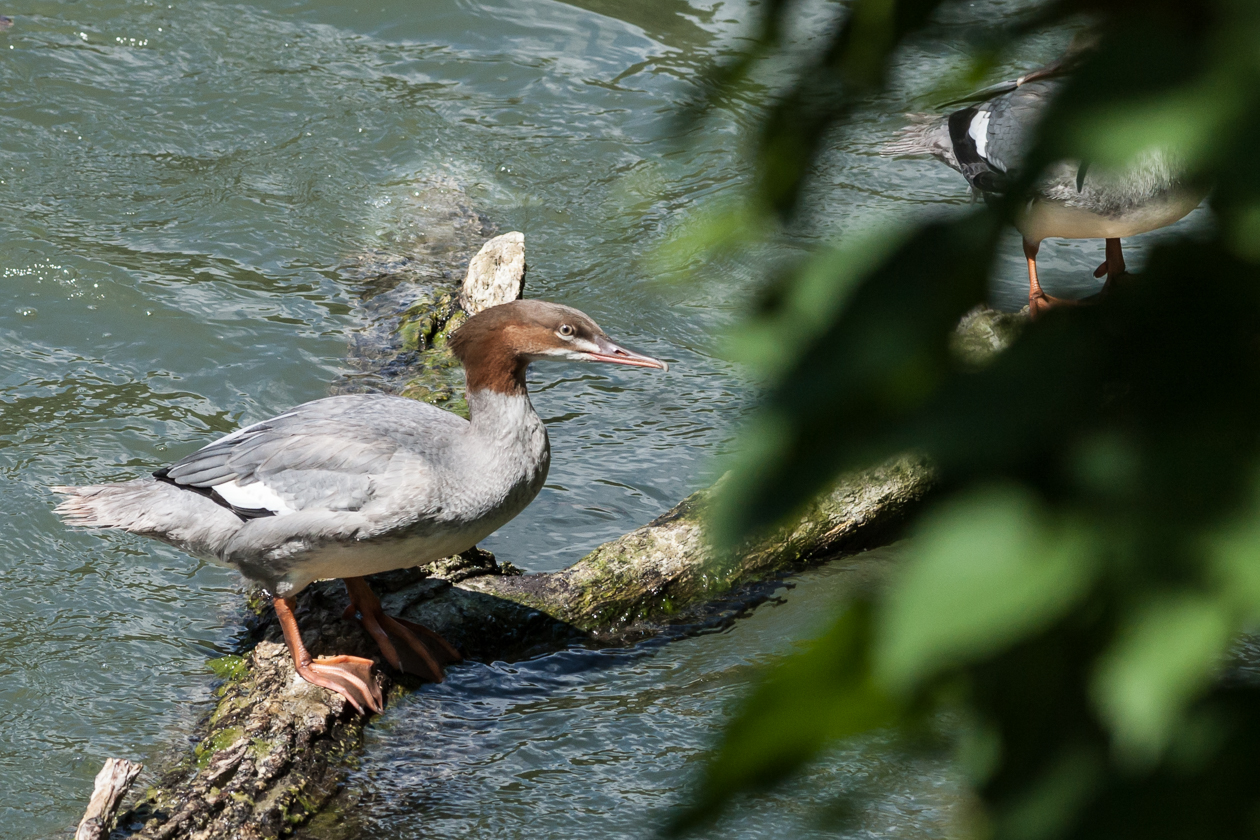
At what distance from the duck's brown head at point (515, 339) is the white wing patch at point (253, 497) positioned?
88 cm

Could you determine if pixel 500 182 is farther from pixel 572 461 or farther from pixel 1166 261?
pixel 1166 261

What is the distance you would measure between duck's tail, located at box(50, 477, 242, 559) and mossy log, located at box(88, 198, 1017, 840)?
493 millimetres

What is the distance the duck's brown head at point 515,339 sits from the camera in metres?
5.00

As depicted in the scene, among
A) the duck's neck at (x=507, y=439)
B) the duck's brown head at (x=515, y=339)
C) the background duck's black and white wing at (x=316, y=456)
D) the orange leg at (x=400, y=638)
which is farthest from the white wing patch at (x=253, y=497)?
the duck's brown head at (x=515, y=339)

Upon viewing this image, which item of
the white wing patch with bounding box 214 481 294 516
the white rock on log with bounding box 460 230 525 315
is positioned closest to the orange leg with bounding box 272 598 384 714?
the white wing patch with bounding box 214 481 294 516

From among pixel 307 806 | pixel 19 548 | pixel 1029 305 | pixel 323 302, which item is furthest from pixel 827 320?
pixel 323 302

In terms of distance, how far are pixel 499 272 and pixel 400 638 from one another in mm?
2579

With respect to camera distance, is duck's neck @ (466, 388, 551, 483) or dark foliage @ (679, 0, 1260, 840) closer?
dark foliage @ (679, 0, 1260, 840)

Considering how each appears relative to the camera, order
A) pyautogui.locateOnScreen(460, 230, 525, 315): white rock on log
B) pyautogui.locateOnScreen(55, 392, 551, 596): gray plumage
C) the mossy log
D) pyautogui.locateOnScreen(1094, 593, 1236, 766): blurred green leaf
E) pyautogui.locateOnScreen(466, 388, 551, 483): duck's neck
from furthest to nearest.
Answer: pyautogui.locateOnScreen(460, 230, 525, 315): white rock on log → pyautogui.locateOnScreen(466, 388, 551, 483): duck's neck → pyautogui.locateOnScreen(55, 392, 551, 596): gray plumage → the mossy log → pyautogui.locateOnScreen(1094, 593, 1236, 766): blurred green leaf

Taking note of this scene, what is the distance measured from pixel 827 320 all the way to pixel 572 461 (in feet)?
21.4

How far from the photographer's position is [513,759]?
4605 mm

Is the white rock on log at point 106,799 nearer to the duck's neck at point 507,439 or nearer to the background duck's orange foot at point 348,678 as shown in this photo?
the background duck's orange foot at point 348,678

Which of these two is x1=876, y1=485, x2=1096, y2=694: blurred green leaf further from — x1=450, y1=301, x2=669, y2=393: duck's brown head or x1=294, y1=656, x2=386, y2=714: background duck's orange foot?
x1=450, y1=301, x2=669, y2=393: duck's brown head

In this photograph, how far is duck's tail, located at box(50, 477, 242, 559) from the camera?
4.82m
